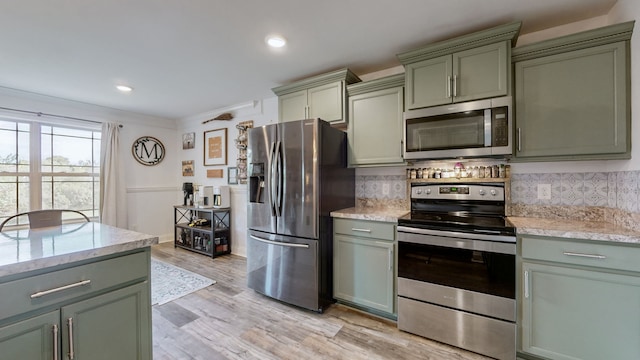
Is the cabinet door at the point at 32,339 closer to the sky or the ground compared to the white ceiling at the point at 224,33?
closer to the ground

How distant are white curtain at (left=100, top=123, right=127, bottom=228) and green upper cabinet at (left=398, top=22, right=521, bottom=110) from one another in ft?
15.4

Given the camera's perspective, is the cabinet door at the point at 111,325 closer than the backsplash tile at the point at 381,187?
Yes

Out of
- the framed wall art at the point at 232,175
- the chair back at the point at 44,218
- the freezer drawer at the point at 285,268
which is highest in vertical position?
the framed wall art at the point at 232,175

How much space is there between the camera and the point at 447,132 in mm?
2092

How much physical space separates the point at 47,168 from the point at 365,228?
187 inches

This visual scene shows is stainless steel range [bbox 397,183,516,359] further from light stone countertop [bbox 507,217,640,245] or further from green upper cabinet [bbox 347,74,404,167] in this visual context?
green upper cabinet [bbox 347,74,404,167]

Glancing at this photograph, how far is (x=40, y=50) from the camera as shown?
229cm

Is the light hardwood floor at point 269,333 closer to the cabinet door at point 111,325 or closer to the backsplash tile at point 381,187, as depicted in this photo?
the cabinet door at point 111,325

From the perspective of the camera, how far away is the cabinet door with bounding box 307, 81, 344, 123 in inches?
104

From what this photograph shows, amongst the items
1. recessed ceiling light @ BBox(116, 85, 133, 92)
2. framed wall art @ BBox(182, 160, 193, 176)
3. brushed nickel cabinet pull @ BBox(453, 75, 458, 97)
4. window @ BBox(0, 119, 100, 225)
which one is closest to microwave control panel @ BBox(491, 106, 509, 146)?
brushed nickel cabinet pull @ BBox(453, 75, 458, 97)

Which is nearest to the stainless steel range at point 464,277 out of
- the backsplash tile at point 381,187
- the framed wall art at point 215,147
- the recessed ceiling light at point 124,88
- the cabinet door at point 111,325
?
the backsplash tile at point 381,187

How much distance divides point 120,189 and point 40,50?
102 inches

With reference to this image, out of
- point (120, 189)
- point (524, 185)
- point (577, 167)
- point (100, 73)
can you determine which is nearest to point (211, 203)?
point (120, 189)

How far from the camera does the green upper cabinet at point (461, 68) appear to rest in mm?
1877
